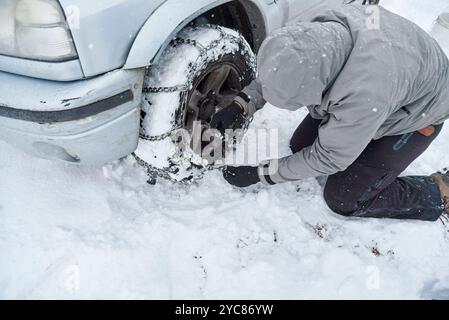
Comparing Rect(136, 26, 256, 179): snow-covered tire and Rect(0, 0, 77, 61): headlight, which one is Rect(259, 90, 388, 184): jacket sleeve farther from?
Rect(0, 0, 77, 61): headlight

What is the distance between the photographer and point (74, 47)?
1.56 metres

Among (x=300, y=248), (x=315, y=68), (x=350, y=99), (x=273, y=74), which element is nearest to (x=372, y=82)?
(x=350, y=99)

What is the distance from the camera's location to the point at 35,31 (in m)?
1.56

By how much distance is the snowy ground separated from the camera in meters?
1.95

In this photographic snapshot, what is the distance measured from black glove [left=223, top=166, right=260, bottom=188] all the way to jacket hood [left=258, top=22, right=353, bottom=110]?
2.06 feet

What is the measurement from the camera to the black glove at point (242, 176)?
2.29m

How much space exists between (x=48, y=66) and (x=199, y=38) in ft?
2.34

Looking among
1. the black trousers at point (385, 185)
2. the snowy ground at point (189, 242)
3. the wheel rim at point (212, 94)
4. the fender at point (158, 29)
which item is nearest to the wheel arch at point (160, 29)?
the fender at point (158, 29)

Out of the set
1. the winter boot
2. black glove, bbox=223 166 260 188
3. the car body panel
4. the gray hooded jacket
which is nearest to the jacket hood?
the gray hooded jacket

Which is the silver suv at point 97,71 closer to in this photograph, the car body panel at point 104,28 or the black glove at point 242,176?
the car body panel at point 104,28

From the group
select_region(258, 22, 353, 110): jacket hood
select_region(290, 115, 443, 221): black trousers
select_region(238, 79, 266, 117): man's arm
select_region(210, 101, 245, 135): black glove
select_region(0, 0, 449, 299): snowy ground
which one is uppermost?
select_region(258, 22, 353, 110): jacket hood

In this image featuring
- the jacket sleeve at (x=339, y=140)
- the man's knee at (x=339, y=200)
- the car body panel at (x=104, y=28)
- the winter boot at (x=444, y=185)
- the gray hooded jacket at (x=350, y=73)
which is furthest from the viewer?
the winter boot at (x=444, y=185)

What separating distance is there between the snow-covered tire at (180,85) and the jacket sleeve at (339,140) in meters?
0.49

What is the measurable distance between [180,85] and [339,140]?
0.77 m
